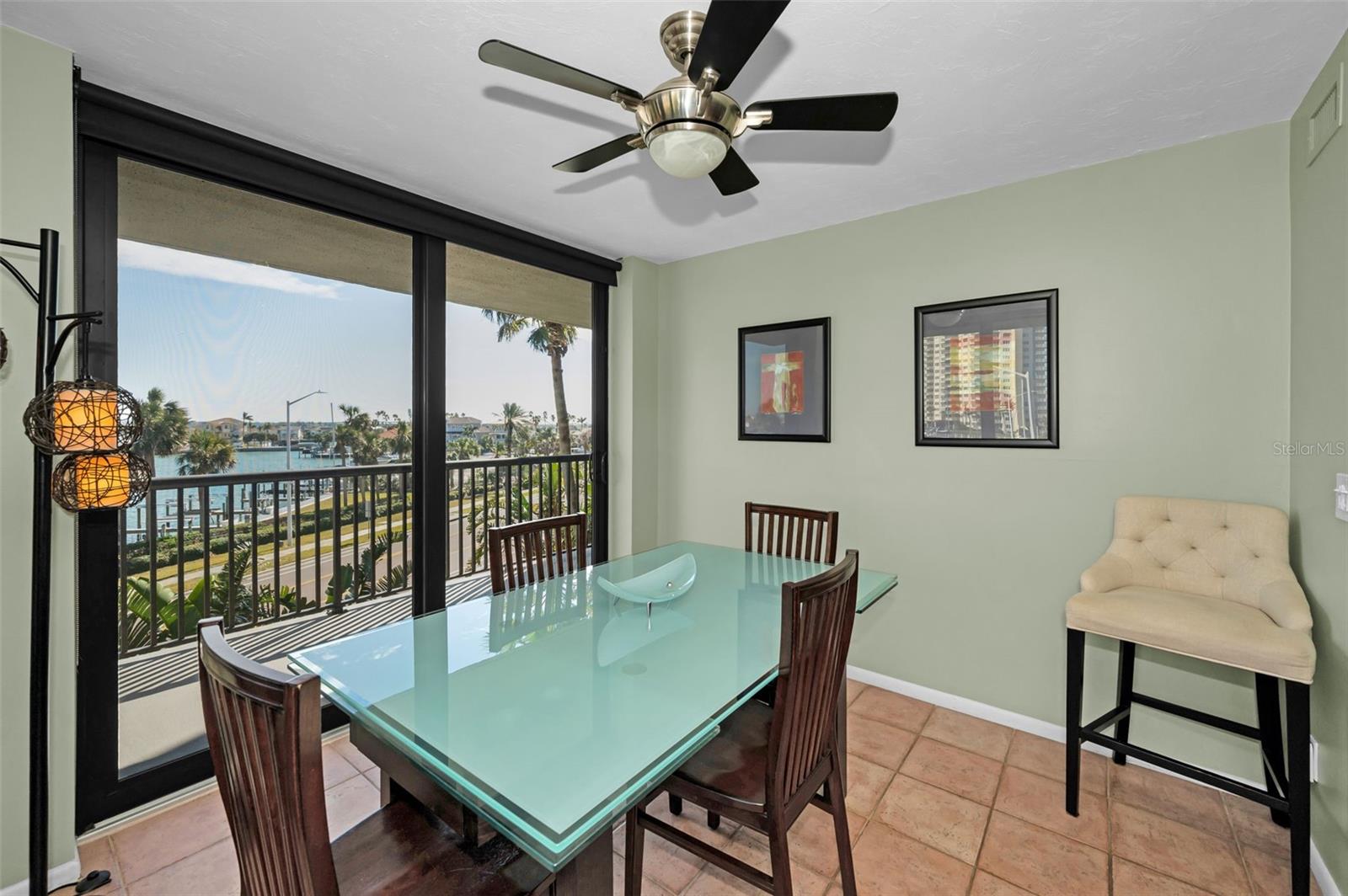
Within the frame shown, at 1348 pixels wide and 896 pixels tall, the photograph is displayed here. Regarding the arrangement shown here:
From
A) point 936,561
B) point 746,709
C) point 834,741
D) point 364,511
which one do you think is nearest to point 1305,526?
point 936,561

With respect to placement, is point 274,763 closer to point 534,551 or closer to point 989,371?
point 534,551

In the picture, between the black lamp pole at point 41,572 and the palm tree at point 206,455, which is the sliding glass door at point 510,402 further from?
the black lamp pole at point 41,572

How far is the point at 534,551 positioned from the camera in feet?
7.79

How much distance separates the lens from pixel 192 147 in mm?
2139

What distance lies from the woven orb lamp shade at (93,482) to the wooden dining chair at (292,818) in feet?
3.33

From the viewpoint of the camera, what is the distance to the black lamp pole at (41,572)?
5.30 ft

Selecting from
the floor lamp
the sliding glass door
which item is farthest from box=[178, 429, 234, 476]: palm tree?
the sliding glass door

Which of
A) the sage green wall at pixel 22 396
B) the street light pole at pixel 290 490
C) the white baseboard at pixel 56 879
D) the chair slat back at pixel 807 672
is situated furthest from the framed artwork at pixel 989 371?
the white baseboard at pixel 56 879

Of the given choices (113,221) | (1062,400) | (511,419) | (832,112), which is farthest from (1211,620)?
(113,221)

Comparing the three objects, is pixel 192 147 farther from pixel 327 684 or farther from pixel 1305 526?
pixel 1305 526

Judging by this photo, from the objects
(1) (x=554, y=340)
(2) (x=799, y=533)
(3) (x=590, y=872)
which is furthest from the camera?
(1) (x=554, y=340)

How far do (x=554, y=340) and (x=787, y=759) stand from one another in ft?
9.80

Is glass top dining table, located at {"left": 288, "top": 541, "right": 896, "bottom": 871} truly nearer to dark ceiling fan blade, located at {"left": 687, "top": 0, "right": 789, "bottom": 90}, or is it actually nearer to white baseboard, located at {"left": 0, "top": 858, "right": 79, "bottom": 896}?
white baseboard, located at {"left": 0, "top": 858, "right": 79, "bottom": 896}

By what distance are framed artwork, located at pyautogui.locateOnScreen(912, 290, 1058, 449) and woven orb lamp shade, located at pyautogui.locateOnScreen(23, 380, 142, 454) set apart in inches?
126
